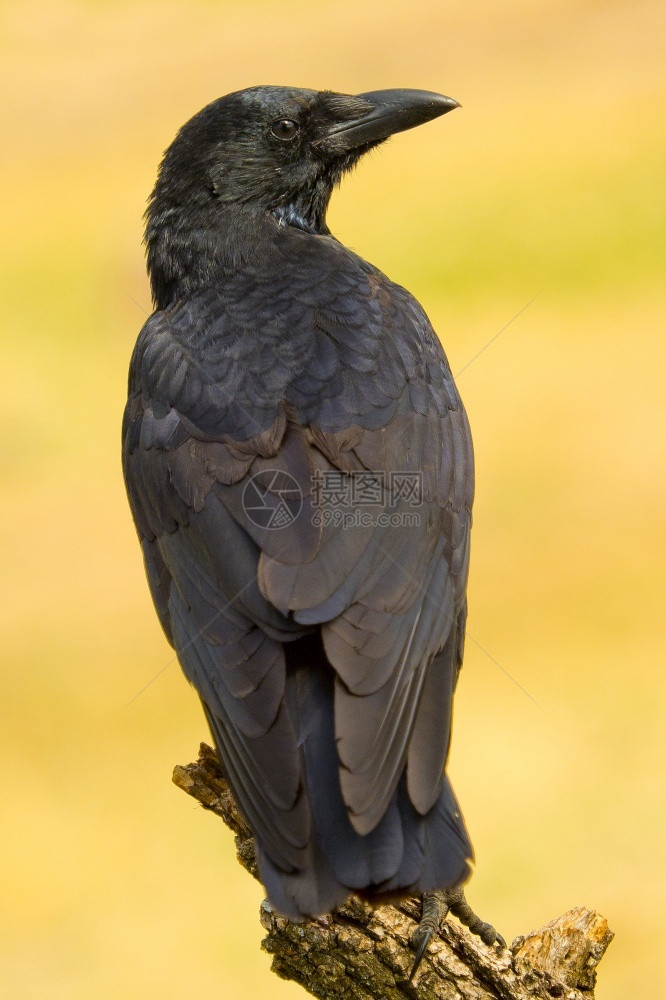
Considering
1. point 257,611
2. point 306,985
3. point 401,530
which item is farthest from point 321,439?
point 306,985

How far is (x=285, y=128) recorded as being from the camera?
213 inches

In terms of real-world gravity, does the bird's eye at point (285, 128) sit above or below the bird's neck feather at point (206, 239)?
above

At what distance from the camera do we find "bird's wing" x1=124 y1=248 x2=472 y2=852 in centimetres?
380

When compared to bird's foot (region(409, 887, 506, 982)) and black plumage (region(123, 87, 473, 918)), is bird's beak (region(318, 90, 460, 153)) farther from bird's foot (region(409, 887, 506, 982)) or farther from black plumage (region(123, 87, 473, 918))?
bird's foot (region(409, 887, 506, 982))

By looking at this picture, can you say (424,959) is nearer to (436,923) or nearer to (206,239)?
(436,923)

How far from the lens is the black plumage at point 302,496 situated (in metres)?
3.72

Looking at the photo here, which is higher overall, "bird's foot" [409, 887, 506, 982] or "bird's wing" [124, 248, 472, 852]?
"bird's wing" [124, 248, 472, 852]

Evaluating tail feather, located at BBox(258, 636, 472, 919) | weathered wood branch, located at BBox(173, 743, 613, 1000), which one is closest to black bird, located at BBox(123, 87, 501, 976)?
tail feather, located at BBox(258, 636, 472, 919)

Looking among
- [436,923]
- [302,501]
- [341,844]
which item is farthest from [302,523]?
[436,923]

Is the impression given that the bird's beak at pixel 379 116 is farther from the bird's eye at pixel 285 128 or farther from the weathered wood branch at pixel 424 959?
the weathered wood branch at pixel 424 959

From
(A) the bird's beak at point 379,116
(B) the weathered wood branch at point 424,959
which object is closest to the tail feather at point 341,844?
Result: (B) the weathered wood branch at point 424,959

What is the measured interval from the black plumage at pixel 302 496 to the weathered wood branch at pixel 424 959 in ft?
1.19

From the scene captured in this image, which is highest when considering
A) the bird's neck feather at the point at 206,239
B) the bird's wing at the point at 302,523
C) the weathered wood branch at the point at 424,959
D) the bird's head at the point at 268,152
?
the bird's head at the point at 268,152

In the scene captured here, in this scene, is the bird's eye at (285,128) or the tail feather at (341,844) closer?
the tail feather at (341,844)
